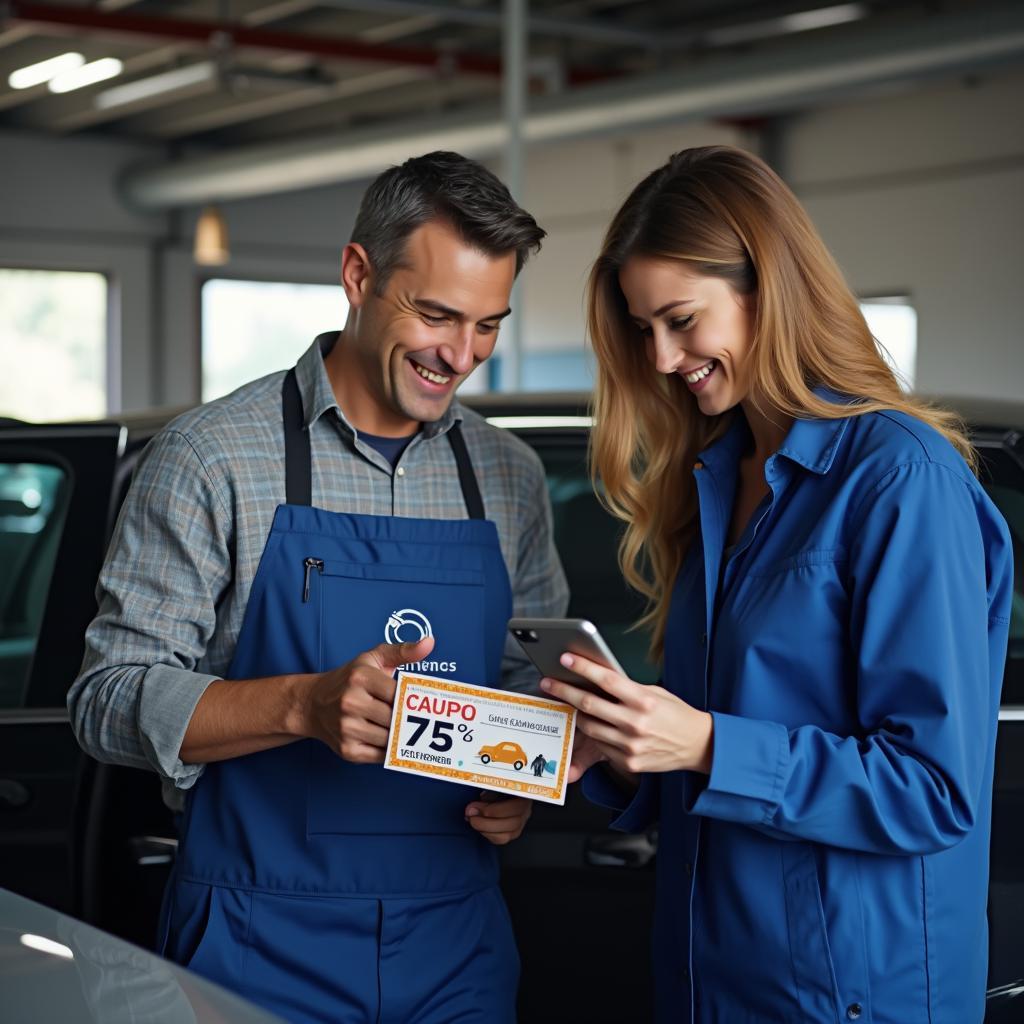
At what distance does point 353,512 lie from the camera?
1.93 metres

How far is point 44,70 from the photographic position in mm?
10203

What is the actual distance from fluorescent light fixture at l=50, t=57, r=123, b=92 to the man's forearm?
9229mm

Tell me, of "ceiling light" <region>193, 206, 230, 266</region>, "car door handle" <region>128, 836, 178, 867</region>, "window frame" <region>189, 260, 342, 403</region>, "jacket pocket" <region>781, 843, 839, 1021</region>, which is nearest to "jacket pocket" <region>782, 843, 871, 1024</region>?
"jacket pocket" <region>781, 843, 839, 1021</region>

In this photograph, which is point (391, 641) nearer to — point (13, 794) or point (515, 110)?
point (13, 794)

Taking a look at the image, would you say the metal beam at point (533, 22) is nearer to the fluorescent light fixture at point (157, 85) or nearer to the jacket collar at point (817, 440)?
the fluorescent light fixture at point (157, 85)

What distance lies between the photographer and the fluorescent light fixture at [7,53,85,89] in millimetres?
9914

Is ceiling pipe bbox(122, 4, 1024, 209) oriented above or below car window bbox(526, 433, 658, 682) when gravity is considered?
above

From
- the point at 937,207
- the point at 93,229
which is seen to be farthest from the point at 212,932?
the point at 93,229

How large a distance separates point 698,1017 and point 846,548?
1.95 ft

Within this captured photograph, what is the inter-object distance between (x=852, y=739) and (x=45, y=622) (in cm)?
153

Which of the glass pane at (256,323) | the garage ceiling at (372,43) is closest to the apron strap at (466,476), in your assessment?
the garage ceiling at (372,43)

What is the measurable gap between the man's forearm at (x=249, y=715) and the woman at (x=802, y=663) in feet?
1.03

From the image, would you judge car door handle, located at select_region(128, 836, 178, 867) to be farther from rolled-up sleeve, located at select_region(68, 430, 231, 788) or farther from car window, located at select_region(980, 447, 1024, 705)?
car window, located at select_region(980, 447, 1024, 705)

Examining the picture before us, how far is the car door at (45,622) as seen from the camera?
2385 millimetres
